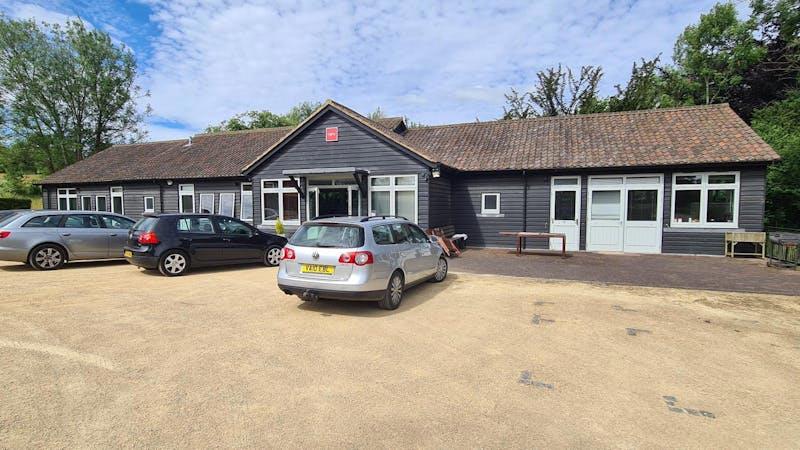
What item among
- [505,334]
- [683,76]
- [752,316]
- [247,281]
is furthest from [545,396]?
[683,76]

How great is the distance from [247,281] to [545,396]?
6.84 meters

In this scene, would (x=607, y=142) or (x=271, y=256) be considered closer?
(x=271, y=256)

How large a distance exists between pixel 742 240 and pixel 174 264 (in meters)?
16.0

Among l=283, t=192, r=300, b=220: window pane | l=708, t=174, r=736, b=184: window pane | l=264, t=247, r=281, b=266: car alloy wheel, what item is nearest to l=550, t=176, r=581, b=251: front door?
l=708, t=174, r=736, b=184: window pane

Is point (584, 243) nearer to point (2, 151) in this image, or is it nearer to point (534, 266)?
point (534, 266)

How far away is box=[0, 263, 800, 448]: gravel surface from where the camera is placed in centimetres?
289

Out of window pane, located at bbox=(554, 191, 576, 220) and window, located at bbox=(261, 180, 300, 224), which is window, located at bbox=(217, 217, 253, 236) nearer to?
window, located at bbox=(261, 180, 300, 224)

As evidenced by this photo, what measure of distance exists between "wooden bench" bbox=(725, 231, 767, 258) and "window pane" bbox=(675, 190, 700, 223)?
97cm

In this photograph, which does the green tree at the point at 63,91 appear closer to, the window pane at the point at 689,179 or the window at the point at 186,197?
the window at the point at 186,197

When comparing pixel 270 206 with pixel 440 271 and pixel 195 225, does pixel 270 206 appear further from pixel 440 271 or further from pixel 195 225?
pixel 440 271

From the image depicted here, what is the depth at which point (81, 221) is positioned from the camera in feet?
33.5

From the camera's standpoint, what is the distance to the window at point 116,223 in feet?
35.1

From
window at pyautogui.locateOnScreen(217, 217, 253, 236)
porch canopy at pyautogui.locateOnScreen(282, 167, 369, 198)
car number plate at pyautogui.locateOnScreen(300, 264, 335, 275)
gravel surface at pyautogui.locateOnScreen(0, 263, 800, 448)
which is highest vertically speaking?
porch canopy at pyautogui.locateOnScreen(282, 167, 369, 198)

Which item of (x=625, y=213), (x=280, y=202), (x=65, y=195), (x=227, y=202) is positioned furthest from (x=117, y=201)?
(x=625, y=213)
